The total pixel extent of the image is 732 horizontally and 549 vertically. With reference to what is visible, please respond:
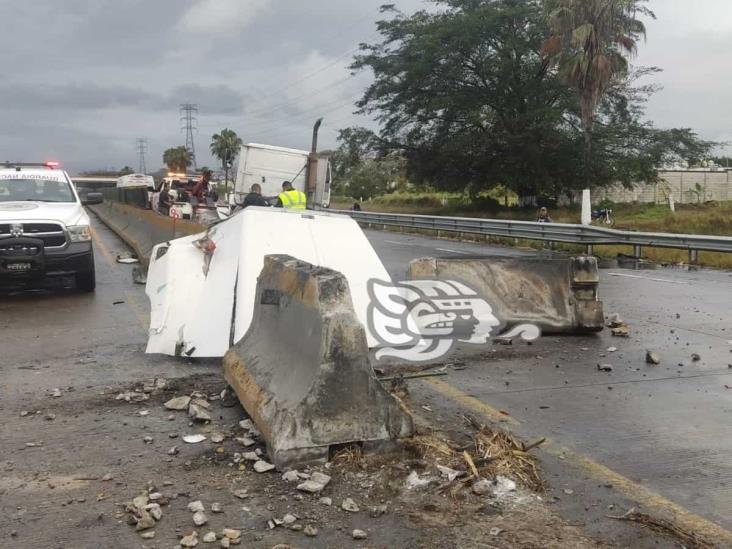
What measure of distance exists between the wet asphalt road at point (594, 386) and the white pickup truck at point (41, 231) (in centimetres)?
48

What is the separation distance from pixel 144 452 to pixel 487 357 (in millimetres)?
3796

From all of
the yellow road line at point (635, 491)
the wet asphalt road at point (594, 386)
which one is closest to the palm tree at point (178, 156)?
the wet asphalt road at point (594, 386)

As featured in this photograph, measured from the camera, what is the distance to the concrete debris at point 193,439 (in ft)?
15.4

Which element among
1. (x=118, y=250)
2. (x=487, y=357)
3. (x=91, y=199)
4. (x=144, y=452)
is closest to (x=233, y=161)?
(x=118, y=250)

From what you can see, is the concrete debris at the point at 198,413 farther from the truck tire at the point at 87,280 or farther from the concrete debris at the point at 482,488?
the truck tire at the point at 87,280

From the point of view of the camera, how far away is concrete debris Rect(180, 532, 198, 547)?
3342 mm

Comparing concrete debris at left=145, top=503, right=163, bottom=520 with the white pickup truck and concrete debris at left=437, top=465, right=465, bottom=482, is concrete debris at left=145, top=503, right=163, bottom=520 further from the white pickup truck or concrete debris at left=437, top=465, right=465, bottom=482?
the white pickup truck

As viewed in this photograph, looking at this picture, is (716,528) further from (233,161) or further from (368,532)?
(233,161)

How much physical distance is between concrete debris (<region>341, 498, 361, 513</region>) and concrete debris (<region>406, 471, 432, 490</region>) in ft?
1.18

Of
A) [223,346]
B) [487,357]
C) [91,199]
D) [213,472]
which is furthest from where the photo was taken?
[91,199]

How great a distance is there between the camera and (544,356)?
7.38m

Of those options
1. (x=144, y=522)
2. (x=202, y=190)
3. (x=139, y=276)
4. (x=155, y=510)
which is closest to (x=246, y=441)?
(x=155, y=510)

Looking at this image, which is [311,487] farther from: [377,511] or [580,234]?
[580,234]

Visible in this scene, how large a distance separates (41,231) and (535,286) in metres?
7.41
